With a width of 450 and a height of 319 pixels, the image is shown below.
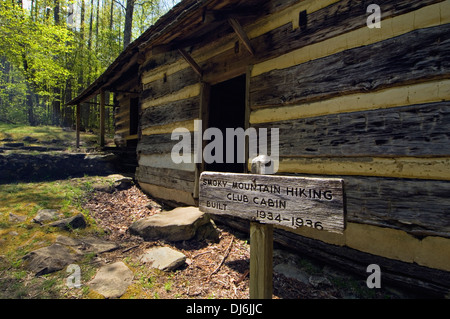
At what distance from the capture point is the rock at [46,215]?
4.41m

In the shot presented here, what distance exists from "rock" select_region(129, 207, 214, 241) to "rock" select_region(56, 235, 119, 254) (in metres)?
0.51

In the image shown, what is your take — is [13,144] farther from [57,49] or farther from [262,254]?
Answer: [262,254]

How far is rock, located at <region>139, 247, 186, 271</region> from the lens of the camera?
320 centimetres

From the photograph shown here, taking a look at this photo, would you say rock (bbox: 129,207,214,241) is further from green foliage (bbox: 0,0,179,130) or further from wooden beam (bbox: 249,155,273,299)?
green foliage (bbox: 0,0,179,130)

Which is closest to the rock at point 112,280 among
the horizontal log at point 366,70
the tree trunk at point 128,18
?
the horizontal log at point 366,70

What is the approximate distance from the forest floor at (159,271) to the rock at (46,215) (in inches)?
4.7

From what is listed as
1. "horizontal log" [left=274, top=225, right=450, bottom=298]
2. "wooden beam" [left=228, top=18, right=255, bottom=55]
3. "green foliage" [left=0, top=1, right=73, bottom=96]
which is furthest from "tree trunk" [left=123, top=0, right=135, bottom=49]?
"horizontal log" [left=274, top=225, right=450, bottom=298]

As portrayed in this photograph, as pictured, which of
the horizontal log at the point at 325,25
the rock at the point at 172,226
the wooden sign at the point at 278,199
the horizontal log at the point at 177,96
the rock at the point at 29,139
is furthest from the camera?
the rock at the point at 29,139

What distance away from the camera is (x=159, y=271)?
123 inches

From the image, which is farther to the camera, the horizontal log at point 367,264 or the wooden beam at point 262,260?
the horizontal log at point 367,264

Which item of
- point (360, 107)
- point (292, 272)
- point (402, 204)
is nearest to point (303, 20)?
point (360, 107)

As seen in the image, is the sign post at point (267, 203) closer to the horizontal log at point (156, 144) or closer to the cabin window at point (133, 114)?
the horizontal log at point (156, 144)
